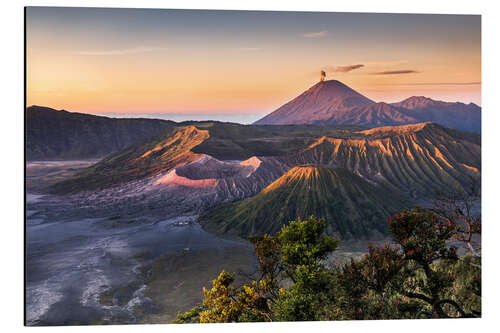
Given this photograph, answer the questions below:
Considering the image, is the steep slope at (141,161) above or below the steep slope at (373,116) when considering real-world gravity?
below

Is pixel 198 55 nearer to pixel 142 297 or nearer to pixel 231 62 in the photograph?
pixel 231 62

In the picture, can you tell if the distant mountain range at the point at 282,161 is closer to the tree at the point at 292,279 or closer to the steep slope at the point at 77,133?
the steep slope at the point at 77,133

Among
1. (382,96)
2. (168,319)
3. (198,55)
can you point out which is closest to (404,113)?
(382,96)

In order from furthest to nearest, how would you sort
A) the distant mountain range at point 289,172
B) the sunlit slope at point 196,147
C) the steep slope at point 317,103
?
the sunlit slope at point 196,147 < the distant mountain range at point 289,172 < the steep slope at point 317,103

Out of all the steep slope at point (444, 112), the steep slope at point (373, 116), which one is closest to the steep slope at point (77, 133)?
the steep slope at point (373, 116)

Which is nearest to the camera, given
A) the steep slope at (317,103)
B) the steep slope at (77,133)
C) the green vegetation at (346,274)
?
the green vegetation at (346,274)

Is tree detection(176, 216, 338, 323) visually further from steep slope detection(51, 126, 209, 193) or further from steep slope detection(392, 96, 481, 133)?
steep slope detection(51, 126, 209, 193)

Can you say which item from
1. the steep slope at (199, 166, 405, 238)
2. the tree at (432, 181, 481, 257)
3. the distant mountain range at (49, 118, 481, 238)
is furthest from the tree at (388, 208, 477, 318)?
the steep slope at (199, 166, 405, 238)
